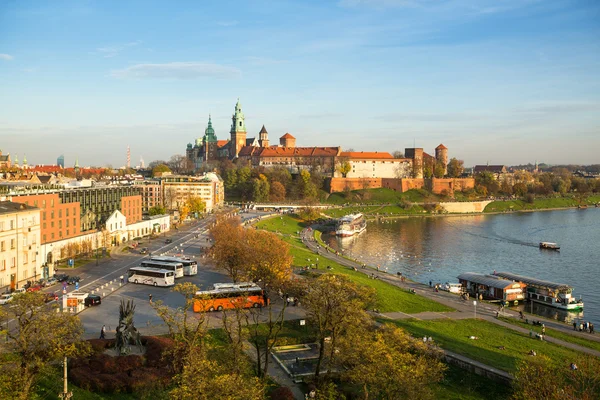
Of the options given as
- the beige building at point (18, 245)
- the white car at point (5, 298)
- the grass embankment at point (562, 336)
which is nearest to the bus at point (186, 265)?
the beige building at point (18, 245)

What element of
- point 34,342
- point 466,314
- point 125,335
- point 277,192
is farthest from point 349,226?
point 34,342

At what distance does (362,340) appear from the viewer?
46.0ft

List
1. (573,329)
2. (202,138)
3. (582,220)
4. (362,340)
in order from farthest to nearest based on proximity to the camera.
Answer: (202,138) → (582,220) → (573,329) → (362,340)

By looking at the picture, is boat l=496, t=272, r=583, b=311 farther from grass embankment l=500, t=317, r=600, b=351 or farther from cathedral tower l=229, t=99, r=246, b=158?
cathedral tower l=229, t=99, r=246, b=158

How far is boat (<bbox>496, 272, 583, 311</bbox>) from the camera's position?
2897cm

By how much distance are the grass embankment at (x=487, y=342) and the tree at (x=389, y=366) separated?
12.7 ft

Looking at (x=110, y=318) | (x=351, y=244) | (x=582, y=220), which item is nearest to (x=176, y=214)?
(x=351, y=244)

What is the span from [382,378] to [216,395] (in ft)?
12.8

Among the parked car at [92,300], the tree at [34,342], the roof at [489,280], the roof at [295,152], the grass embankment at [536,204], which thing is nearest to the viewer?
the tree at [34,342]

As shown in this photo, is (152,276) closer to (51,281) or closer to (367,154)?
(51,281)

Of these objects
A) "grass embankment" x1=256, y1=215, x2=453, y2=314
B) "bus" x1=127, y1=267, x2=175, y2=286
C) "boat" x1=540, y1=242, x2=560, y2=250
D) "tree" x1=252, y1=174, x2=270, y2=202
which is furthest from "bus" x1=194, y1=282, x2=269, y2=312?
"tree" x1=252, y1=174, x2=270, y2=202

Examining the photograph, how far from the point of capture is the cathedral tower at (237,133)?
116 meters

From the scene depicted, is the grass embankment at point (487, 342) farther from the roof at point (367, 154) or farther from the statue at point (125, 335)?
the roof at point (367, 154)

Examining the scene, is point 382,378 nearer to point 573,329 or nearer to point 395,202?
point 573,329
